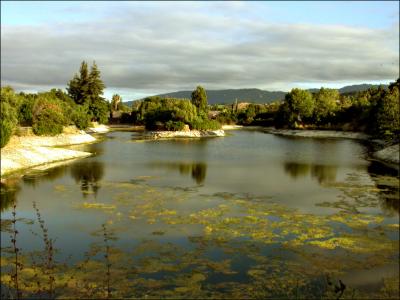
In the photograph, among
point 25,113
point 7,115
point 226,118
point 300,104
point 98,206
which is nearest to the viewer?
point 98,206

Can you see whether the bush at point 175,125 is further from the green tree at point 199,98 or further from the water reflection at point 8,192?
the water reflection at point 8,192

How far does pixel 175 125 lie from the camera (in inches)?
4587

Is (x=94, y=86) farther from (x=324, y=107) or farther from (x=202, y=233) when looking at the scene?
(x=202, y=233)

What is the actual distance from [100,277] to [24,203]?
16727mm

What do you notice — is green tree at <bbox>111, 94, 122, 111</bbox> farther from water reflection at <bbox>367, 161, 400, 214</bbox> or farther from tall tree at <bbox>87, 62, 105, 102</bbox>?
water reflection at <bbox>367, 161, 400, 214</bbox>

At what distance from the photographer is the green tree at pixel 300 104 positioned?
138 m

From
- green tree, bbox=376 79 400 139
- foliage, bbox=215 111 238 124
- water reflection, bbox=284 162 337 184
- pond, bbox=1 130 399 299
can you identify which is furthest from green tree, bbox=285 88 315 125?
pond, bbox=1 130 399 299

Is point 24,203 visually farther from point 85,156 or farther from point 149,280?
point 85,156

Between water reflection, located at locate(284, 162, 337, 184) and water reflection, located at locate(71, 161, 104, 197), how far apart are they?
71.3 feet

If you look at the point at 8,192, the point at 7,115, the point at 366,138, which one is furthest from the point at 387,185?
the point at 366,138

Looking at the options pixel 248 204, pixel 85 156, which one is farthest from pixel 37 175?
pixel 248 204

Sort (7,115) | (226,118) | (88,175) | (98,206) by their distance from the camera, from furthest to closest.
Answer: (226,118), (7,115), (88,175), (98,206)

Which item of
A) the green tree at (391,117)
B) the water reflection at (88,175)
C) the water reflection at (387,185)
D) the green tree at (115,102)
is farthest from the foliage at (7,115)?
A: the green tree at (115,102)

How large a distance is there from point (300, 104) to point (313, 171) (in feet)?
300
